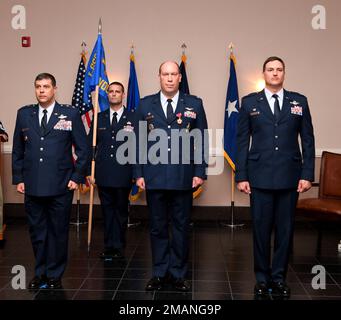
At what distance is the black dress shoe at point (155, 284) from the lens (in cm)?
329

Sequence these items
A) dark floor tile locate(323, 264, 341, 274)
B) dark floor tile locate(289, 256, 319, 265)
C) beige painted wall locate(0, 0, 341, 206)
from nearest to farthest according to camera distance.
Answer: dark floor tile locate(323, 264, 341, 274), dark floor tile locate(289, 256, 319, 265), beige painted wall locate(0, 0, 341, 206)

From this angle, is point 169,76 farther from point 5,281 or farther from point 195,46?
point 195,46

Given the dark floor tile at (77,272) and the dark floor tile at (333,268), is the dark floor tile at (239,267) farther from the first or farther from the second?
the dark floor tile at (77,272)

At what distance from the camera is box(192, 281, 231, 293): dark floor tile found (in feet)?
10.9

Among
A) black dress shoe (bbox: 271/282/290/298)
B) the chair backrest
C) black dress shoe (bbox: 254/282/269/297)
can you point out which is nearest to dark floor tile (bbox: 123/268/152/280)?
black dress shoe (bbox: 254/282/269/297)

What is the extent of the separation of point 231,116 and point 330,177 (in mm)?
1475

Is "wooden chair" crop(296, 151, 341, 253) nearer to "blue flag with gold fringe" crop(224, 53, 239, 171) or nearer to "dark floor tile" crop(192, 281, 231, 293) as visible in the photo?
"blue flag with gold fringe" crop(224, 53, 239, 171)

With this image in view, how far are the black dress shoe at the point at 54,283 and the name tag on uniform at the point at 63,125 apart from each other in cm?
108

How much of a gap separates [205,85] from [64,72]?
1.94 metres

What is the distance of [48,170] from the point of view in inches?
128

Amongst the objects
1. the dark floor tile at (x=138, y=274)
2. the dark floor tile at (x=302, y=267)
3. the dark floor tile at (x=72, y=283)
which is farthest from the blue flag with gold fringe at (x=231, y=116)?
the dark floor tile at (x=72, y=283)

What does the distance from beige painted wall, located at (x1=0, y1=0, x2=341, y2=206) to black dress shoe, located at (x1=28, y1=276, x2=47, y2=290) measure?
3288 mm
